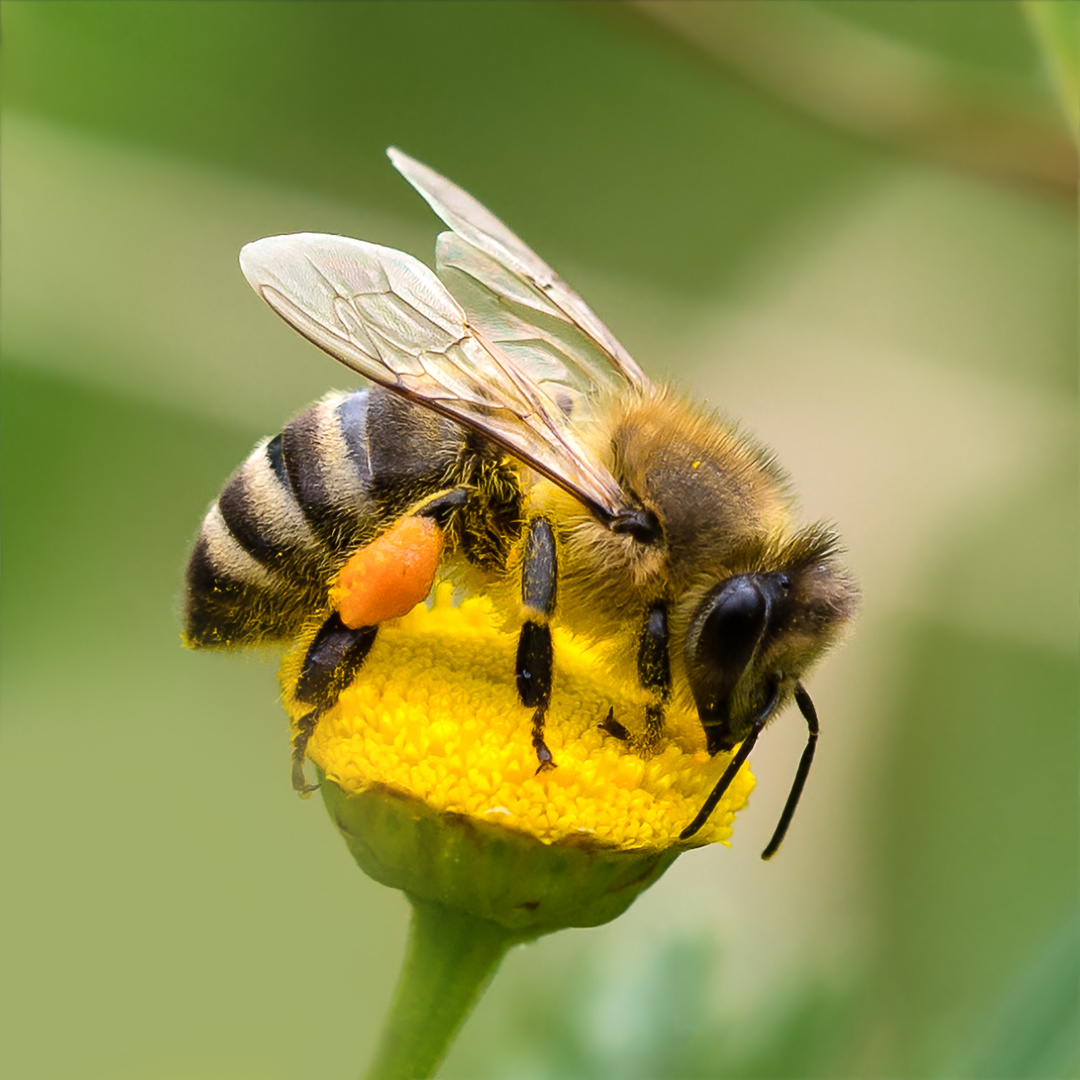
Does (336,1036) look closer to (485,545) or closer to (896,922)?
(485,545)

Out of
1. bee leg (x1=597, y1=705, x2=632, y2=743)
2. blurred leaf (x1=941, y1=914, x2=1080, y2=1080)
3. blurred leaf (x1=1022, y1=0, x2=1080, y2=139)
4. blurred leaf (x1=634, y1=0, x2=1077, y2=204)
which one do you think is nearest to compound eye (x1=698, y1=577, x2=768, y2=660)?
bee leg (x1=597, y1=705, x2=632, y2=743)

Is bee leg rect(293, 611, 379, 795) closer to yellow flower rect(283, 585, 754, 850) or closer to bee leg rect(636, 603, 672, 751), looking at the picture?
yellow flower rect(283, 585, 754, 850)

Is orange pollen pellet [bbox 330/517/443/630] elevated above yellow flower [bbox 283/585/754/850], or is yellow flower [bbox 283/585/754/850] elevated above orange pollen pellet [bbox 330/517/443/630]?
orange pollen pellet [bbox 330/517/443/630]

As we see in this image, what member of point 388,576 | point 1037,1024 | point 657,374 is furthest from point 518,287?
point 1037,1024

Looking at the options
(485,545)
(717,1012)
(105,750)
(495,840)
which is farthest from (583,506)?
(105,750)

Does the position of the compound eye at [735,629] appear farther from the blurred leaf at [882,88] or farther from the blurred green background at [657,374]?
the blurred leaf at [882,88]

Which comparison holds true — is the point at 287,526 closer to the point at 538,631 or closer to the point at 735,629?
the point at 538,631

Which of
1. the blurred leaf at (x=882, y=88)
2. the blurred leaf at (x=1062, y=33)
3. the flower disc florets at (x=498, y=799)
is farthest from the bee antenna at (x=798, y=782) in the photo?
the blurred leaf at (x=882, y=88)
